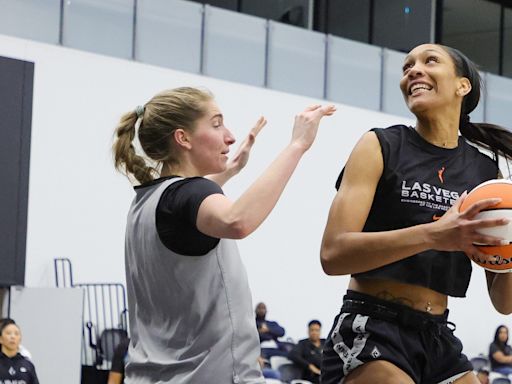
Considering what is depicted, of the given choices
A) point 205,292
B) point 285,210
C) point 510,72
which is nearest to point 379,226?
point 205,292

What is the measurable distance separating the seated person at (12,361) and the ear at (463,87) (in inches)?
258

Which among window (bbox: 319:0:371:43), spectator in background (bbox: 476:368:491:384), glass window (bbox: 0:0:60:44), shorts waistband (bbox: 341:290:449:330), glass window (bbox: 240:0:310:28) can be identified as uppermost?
window (bbox: 319:0:371:43)

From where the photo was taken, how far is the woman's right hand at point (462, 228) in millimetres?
2734

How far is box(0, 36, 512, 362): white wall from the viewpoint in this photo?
12.1 meters

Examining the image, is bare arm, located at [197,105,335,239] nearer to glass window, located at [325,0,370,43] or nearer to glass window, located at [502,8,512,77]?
glass window, located at [325,0,370,43]

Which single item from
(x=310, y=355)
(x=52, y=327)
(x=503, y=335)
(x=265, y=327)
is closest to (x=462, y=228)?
(x=52, y=327)

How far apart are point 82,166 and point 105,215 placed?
1.97 ft

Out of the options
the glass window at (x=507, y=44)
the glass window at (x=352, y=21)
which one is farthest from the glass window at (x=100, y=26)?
the glass window at (x=507, y=44)

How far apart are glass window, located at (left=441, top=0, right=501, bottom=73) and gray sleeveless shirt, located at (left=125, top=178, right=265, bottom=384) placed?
676 inches

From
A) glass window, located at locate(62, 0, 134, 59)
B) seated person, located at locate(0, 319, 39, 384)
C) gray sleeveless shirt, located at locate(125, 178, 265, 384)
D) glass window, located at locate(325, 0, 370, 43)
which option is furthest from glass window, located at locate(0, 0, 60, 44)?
gray sleeveless shirt, located at locate(125, 178, 265, 384)

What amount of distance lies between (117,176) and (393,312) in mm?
9643

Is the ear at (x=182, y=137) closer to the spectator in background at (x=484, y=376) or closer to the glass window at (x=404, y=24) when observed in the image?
the spectator in background at (x=484, y=376)

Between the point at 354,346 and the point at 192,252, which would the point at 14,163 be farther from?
the point at 192,252

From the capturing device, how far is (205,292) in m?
2.88
